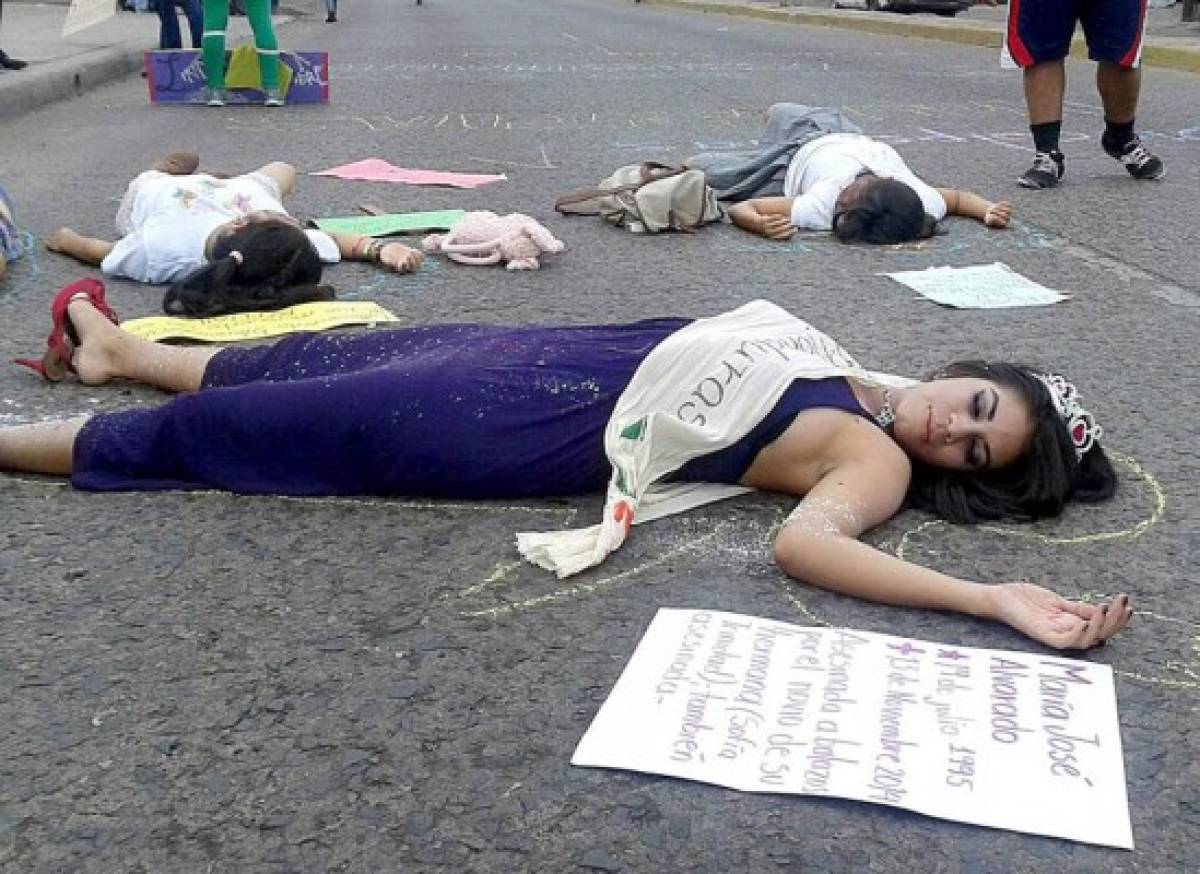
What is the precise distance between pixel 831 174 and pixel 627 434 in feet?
10.1

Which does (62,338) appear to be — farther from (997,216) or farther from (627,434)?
(997,216)

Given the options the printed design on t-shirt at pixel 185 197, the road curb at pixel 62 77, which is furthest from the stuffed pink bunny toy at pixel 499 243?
the road curb at pixel 62 77

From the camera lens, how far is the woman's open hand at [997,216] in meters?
5.10

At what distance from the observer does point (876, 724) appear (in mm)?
1813

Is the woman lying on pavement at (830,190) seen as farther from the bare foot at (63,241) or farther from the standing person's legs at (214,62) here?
the standing person's legs at (214,62)

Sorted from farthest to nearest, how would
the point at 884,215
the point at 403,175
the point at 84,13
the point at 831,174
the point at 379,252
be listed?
1. the point at 84,13
2. the point at 403,175
3. the point at 831,174
4. the point at 884,215
5. the point at 379,252

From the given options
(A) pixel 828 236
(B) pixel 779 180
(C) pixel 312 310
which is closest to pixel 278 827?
(C) pixel 312 310

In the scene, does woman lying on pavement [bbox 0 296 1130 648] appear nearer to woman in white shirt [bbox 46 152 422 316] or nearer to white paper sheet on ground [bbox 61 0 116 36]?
woman in white shirt [bbox 46 152 422 316]

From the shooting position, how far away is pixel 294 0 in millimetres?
27141

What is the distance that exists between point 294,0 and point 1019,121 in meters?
21.8

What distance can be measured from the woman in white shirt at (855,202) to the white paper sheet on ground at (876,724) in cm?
306

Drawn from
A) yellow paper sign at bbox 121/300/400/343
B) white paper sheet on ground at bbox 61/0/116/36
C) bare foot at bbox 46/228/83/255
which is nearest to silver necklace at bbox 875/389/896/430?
yellow paper sign at bbox 121/300/400/343

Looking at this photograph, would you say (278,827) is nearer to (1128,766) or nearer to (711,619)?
(711,619)

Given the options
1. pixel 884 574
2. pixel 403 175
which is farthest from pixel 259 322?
pixel 403 175
